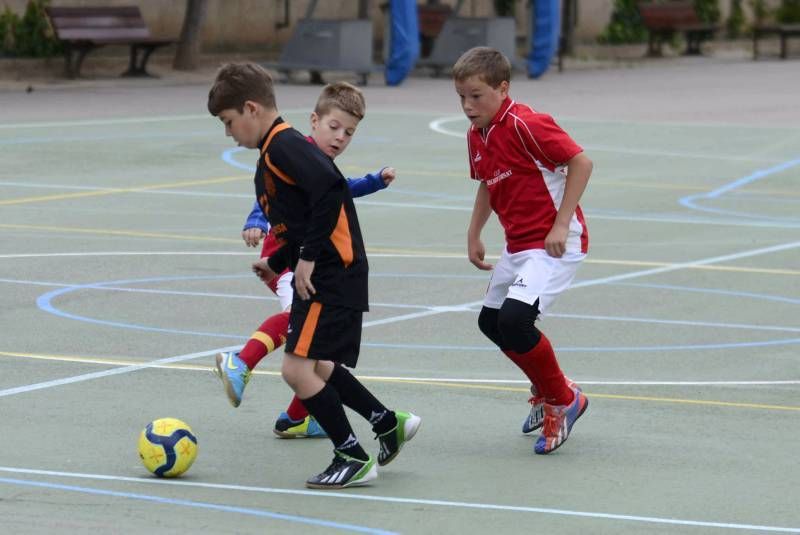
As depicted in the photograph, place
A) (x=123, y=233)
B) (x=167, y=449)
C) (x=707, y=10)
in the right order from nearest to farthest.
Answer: (x=167, y=449) → (x=123, y=233) → (x=707, y=10)

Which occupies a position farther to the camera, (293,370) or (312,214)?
(293,370)

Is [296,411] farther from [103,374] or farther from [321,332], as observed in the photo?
[103,374]

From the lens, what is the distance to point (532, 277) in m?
7.06

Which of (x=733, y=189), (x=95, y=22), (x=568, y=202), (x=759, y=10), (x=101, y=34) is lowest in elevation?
(x=733, y=189)

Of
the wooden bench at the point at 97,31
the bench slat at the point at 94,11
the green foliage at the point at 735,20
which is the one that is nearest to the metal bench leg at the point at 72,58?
the wooden bench at the point at 97,31

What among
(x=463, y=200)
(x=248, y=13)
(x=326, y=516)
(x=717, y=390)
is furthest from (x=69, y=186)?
(x=248, y=13)

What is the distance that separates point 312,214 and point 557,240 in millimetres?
1182

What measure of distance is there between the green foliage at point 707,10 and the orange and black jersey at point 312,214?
4473cm

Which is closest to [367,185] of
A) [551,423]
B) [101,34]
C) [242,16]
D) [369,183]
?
[369,183]

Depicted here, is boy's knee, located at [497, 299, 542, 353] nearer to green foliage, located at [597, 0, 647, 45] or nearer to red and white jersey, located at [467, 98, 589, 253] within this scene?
red and white jersey, located at [467, 98, 589, 253]

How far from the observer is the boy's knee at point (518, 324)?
7.00m

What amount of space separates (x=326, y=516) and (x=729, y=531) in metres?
1.40

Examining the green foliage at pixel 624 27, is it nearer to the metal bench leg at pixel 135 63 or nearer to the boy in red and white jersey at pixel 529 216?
the metal bench leg at pixel 135 63

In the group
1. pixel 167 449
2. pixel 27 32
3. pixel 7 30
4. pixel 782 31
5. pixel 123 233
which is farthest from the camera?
pixel 782 31
